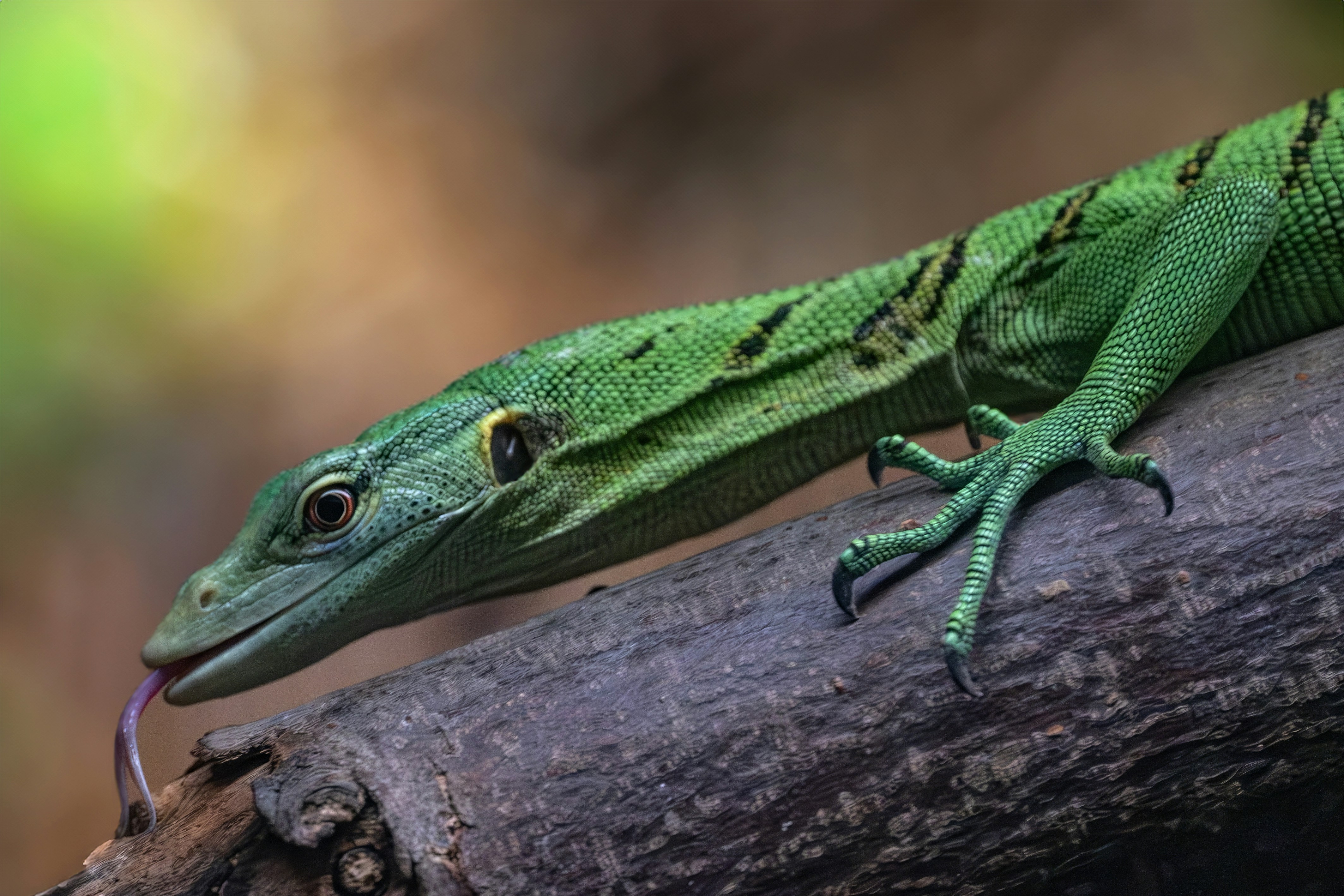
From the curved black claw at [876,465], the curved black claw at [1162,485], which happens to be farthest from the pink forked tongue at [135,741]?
the curved black claw at [1162,485]

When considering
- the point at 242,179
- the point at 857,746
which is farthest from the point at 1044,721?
the point at 242,179

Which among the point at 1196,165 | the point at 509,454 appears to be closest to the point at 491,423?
the point at 509,454

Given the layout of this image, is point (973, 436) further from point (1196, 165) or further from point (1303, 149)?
point (1303, 149)

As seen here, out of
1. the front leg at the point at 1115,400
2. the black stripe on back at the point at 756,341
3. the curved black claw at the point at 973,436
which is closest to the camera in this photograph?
the front leg at the point at 1115,400

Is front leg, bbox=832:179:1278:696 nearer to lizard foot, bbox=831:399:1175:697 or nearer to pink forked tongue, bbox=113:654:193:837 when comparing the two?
lizard foot, bbox=831:399:1175:697

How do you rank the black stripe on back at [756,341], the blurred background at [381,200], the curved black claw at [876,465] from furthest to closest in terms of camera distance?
the blurred background at [381,200] < the black stripe on back at [756,341] < the curved black claw at [876,465]

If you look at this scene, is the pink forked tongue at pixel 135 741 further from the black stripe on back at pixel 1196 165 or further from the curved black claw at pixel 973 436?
the black stripe on back at pixel 1196 165

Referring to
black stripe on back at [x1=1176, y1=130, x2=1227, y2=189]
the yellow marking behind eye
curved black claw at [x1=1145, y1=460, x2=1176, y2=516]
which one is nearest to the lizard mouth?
the yellow marking behind eye
